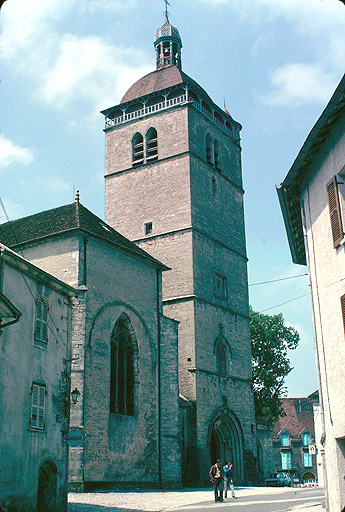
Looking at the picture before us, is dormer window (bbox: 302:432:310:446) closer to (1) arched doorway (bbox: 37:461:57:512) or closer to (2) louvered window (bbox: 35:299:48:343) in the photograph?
(1) arched doorway (bbox: 37:461:57:512)

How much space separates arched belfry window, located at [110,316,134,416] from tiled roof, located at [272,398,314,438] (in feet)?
121

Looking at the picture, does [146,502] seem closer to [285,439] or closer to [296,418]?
[285,439]

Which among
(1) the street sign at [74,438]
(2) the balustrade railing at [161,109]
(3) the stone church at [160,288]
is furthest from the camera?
(2) the balustrade railing at [161,109]

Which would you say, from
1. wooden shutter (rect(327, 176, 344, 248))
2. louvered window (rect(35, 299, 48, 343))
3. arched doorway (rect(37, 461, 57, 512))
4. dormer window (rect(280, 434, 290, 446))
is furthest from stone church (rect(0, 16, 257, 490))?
dormer window (rect(280, 434, 290, 446))

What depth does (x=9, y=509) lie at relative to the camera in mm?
13312

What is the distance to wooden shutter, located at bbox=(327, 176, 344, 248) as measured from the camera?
11.9 metres

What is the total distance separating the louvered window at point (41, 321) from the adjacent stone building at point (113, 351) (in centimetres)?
647

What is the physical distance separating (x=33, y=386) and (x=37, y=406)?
0.52 metres

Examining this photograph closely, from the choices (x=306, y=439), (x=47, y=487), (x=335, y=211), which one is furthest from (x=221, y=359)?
(x=306, y=439)

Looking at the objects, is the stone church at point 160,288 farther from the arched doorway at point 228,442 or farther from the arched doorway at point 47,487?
the arched doorway at point 47,487

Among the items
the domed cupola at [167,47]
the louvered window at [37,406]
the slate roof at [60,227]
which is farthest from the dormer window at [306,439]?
the louvered window at [37,406]

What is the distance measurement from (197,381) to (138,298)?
5.82 m

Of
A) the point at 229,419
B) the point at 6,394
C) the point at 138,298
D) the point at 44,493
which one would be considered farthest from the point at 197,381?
the point at 6,394

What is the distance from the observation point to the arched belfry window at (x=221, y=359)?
32.3 m
